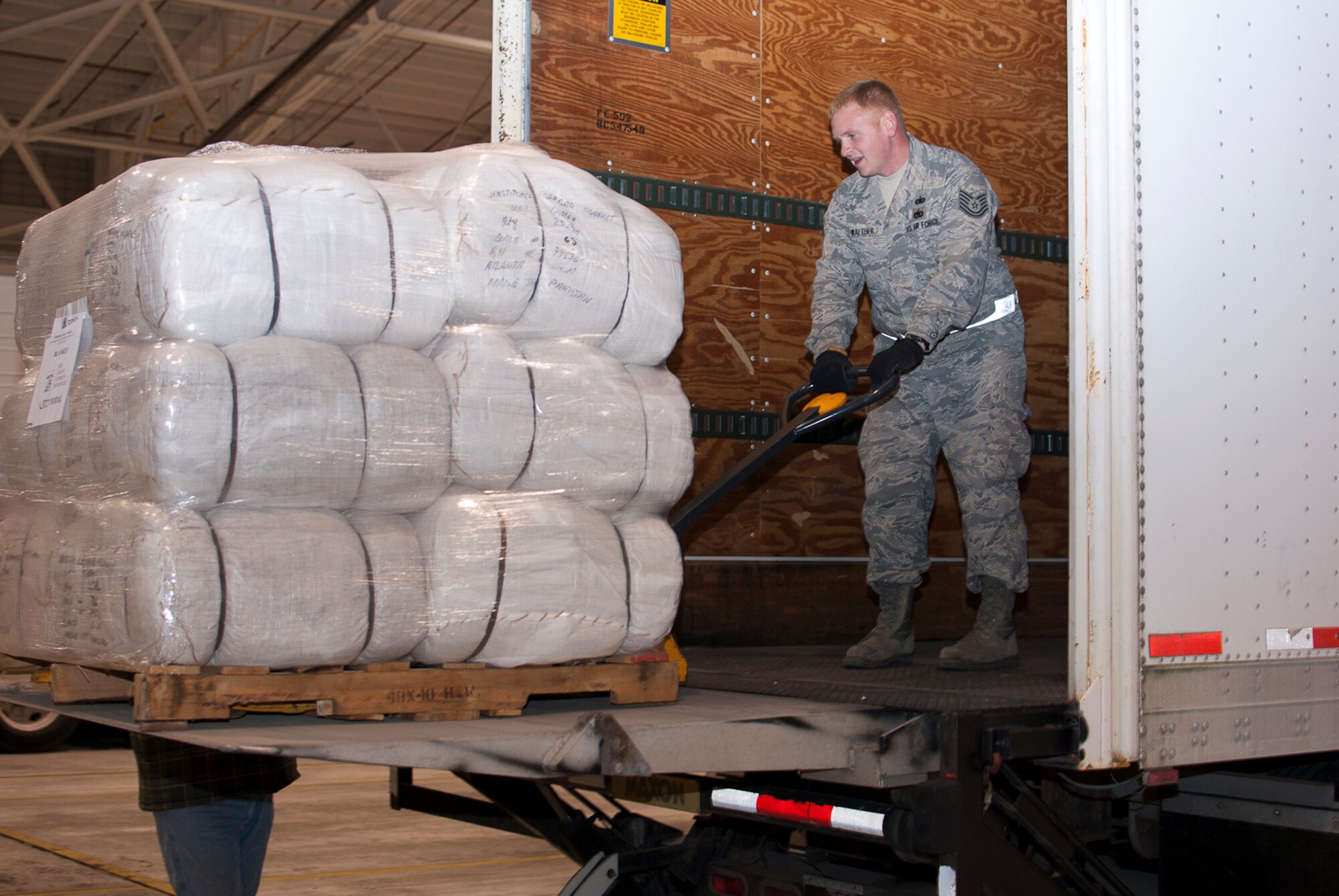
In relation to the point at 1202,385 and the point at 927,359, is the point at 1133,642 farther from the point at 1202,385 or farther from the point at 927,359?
the point at 927,359

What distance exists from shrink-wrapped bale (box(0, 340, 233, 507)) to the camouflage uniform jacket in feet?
7.06

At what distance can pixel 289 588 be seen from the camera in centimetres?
260

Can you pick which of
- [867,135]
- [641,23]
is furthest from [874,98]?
[641,23]

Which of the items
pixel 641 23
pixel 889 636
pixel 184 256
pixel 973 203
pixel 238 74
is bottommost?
pixel 889 636

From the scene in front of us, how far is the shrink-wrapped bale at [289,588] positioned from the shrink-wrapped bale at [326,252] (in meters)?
0.40

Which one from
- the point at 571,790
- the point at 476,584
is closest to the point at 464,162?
the point at 476,584

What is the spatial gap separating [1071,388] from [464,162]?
148cm

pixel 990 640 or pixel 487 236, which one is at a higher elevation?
pixel 487 236

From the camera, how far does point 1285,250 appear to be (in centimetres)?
326

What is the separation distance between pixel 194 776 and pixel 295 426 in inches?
64.7

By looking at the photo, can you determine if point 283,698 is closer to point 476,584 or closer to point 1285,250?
point 476,584

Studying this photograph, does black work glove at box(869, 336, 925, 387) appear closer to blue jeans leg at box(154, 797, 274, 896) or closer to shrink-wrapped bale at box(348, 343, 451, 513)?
shrink-wrapped bale at box(348, 343, 451, 513)

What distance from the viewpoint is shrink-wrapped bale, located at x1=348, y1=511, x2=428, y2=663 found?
274 cm

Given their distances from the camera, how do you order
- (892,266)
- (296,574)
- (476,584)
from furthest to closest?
(892,266) → (476,584) → (296,574)
